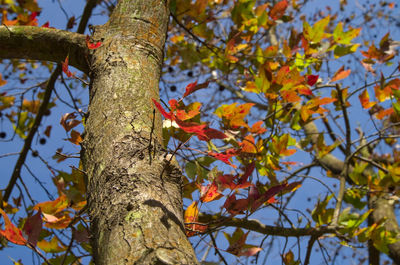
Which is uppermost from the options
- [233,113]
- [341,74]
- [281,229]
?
[341,74]

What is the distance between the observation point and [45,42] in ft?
3.27

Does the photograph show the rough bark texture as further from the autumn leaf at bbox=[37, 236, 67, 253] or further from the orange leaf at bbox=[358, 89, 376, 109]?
the orange leaf at bbox=[358, 89, 376, 109]

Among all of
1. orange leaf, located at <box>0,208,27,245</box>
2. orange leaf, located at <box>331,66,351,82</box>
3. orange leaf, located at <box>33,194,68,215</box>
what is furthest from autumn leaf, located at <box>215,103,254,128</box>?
orange leaf, located at <box>331,66,351,82</box>

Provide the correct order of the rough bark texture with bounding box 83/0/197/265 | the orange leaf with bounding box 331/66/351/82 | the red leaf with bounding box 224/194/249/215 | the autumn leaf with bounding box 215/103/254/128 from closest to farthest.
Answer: the rough bark texture with bounding box 83/0/197/265 → the red leaf with bounding box 224/194/249/215 → the autumn leaf with bounding box 215/103/254/128 → the orange leaf with bounding box 331/66/351/82

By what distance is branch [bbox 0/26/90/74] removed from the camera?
3.23 feet

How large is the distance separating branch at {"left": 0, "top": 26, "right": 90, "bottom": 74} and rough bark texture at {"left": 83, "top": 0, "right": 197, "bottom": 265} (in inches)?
2.9

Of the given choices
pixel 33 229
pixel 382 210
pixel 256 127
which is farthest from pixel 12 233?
pixel 382 210

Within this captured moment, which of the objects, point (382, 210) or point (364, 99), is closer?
point (364, 99)

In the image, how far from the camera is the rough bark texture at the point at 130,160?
50 centimetres

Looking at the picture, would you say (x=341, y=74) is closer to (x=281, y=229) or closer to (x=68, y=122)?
(x=281, y=229)

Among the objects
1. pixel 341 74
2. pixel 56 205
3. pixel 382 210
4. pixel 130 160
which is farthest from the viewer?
pixel 382 210

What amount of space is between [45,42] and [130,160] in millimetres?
597

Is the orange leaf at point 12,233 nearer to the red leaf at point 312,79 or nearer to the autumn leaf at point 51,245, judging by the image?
the autumn leaf at point 51,245

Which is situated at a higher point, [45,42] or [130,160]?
[45,42]
